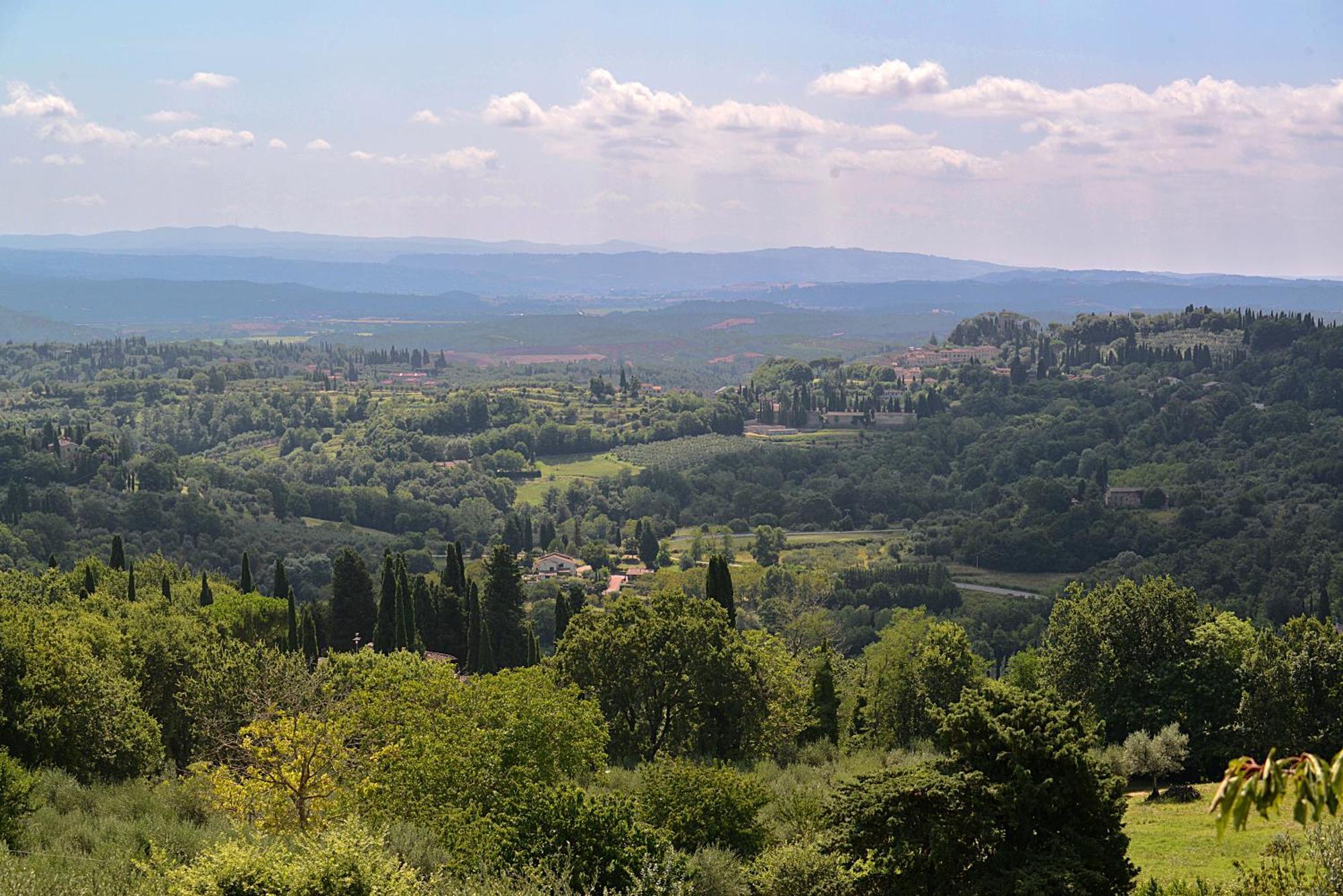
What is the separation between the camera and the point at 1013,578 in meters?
118

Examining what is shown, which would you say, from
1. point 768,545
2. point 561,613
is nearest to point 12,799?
point 561,613

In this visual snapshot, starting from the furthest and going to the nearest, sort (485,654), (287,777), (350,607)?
(350,607) < (485,654) < (287,777)

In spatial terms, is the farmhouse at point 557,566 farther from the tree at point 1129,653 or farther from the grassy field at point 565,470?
the tree at point 1129,653

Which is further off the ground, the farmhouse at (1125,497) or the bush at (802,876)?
the bush at (802,876)

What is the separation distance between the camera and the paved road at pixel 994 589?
108500 millimetres

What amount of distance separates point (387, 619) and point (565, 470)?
109m

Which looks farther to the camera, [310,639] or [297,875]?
[310,639]

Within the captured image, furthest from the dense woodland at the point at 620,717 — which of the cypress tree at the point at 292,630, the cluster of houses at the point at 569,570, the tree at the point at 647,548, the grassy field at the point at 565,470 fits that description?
the grassy field at the point at 565,470

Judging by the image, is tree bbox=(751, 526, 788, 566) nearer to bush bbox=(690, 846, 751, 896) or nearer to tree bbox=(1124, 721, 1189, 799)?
tree bbox=(1124, 721, 1189, 799)

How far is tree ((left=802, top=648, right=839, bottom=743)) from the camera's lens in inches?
1689

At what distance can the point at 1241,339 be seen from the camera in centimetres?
18675

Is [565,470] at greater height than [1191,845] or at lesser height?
lesser

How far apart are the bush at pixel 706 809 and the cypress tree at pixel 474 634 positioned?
95.2ft

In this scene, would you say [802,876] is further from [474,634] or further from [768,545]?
[768,545]
